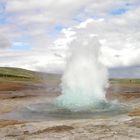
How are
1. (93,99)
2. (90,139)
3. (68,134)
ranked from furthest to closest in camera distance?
(93,99) < (68,134) < (90,139)

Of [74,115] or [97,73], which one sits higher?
[97,73]

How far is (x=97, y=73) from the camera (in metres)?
40.7

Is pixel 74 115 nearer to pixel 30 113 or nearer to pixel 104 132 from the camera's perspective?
pixel 30 113

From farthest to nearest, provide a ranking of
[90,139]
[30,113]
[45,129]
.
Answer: [30,113], [45,129], [90,139]

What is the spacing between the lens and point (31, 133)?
18516 mm

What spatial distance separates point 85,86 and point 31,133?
2129 centimetres

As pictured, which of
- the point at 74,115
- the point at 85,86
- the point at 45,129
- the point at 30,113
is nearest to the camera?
the point at 45,129

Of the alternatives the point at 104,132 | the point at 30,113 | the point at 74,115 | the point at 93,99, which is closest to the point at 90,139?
the point at 104,132

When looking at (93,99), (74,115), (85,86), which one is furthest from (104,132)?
(85,86)

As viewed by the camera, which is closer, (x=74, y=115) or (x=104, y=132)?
(x=104, y=132)

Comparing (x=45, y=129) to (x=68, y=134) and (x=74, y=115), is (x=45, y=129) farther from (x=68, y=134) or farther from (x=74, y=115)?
(x=74, y=115)

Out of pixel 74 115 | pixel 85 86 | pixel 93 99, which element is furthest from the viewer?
pixel 85 86

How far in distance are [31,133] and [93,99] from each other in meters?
18.8

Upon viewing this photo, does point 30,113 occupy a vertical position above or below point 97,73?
below
